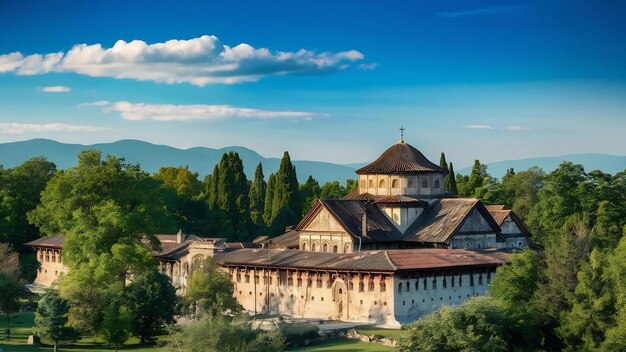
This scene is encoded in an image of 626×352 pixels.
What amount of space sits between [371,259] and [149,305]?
13.8m

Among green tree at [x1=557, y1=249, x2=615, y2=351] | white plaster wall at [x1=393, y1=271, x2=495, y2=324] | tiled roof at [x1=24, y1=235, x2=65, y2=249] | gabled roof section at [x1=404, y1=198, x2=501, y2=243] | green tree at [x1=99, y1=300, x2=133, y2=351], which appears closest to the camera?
green tree at [x1=557, y1=249, x2=615, y2=351]

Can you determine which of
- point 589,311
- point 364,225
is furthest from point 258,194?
point 589,311

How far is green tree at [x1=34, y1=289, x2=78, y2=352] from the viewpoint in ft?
206

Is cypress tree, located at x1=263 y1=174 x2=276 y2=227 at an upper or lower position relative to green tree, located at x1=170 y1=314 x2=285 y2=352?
upper

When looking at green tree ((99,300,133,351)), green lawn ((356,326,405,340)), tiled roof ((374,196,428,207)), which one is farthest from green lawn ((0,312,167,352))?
tiled roof ((374,196,428,207))

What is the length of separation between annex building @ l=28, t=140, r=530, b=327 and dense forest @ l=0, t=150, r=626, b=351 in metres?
4.41

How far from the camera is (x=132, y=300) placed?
214 feet

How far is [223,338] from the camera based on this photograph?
166 ft

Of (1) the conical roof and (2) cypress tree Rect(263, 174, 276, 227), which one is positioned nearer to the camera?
(1) the conical roof

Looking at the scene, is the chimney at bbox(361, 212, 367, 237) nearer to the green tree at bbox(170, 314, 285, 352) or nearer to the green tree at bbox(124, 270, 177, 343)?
the green tree at bbox(124, 270, 177, 343)

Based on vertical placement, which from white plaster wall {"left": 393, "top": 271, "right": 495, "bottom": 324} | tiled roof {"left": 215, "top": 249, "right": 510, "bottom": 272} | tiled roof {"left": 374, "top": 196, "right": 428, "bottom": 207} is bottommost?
white plaster wall {"left": 393, "top": 271, "right": 495, "bottom": 324}

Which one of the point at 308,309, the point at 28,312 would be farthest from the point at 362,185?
the point at 28,312

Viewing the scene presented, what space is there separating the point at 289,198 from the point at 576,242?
61953 mm

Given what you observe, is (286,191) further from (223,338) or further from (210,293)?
(223,338)
